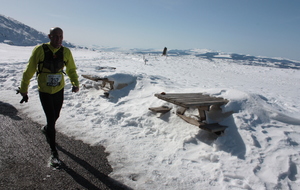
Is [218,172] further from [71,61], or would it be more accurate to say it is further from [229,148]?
[71,61]

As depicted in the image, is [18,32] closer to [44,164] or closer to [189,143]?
[44,164]

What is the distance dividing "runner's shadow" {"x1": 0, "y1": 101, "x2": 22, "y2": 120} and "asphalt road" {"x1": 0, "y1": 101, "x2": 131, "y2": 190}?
61cm

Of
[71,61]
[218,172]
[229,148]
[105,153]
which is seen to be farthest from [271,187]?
[71,61]

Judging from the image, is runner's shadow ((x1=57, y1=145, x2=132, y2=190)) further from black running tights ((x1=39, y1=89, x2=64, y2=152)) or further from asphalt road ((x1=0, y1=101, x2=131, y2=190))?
black running tights ((x1=39, y1=89, x2=64, y2=152))

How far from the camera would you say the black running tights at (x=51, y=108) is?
3166 millimetres

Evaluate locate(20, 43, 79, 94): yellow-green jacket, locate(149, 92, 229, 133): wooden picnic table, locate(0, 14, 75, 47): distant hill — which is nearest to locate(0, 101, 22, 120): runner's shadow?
locate(20, 43, 79, 94): yellow-green jacket

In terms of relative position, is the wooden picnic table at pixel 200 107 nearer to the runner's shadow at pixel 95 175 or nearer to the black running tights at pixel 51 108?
the runner's shadow at pixel 95 175

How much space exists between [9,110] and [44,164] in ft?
10.6

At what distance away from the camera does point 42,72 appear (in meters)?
3.14

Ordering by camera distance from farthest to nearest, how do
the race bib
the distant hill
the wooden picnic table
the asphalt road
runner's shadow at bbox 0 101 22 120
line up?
the distant hill
runner's shadow at bbox 0 101 22 120
the wooden picnic table
the race bib
the asphalt road

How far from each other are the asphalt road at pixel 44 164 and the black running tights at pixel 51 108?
14.9 inches

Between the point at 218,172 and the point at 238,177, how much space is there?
0.30 m

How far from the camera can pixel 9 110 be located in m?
5.46

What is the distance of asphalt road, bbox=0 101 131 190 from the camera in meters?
2.72
